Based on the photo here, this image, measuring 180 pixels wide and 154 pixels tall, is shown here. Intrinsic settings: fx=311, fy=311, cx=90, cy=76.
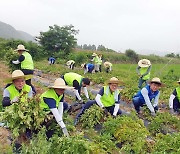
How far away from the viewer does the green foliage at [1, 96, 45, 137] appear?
3.95 meters

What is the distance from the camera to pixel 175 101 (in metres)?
7.61

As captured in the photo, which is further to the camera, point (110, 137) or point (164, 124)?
point (164, 124)

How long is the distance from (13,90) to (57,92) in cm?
72

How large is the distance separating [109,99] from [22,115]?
273cm

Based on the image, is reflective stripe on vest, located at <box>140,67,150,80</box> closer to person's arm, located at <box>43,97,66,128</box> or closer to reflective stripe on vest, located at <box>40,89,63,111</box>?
reflective stripe on vest, located at <box>40,89,63,111</box>

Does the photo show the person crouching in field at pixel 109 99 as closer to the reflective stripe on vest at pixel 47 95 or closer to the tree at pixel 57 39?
the reflective stripe on vest at pixel 47 95

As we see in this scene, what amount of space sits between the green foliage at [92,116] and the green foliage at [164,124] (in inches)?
42.3

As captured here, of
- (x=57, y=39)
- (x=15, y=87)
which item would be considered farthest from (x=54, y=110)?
(x=57, y=39)

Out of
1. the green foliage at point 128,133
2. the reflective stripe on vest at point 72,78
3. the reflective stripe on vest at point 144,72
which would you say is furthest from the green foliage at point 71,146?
the reflective stripe on vest at point 144,72

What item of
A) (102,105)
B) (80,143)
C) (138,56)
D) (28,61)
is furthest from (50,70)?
(138,56)

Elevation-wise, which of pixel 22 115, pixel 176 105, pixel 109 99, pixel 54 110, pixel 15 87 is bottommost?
pixel 176 105

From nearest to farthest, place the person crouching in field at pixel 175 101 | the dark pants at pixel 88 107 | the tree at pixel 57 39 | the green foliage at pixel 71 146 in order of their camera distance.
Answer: the green foliage at pixel 71 146, the dark pants at pixel 88 107, the person crouching in field at pixel 175 101, the tree at pixel 57 39

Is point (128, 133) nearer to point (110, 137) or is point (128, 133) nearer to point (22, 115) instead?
point (110, 137)

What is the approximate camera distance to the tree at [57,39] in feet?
96.4
